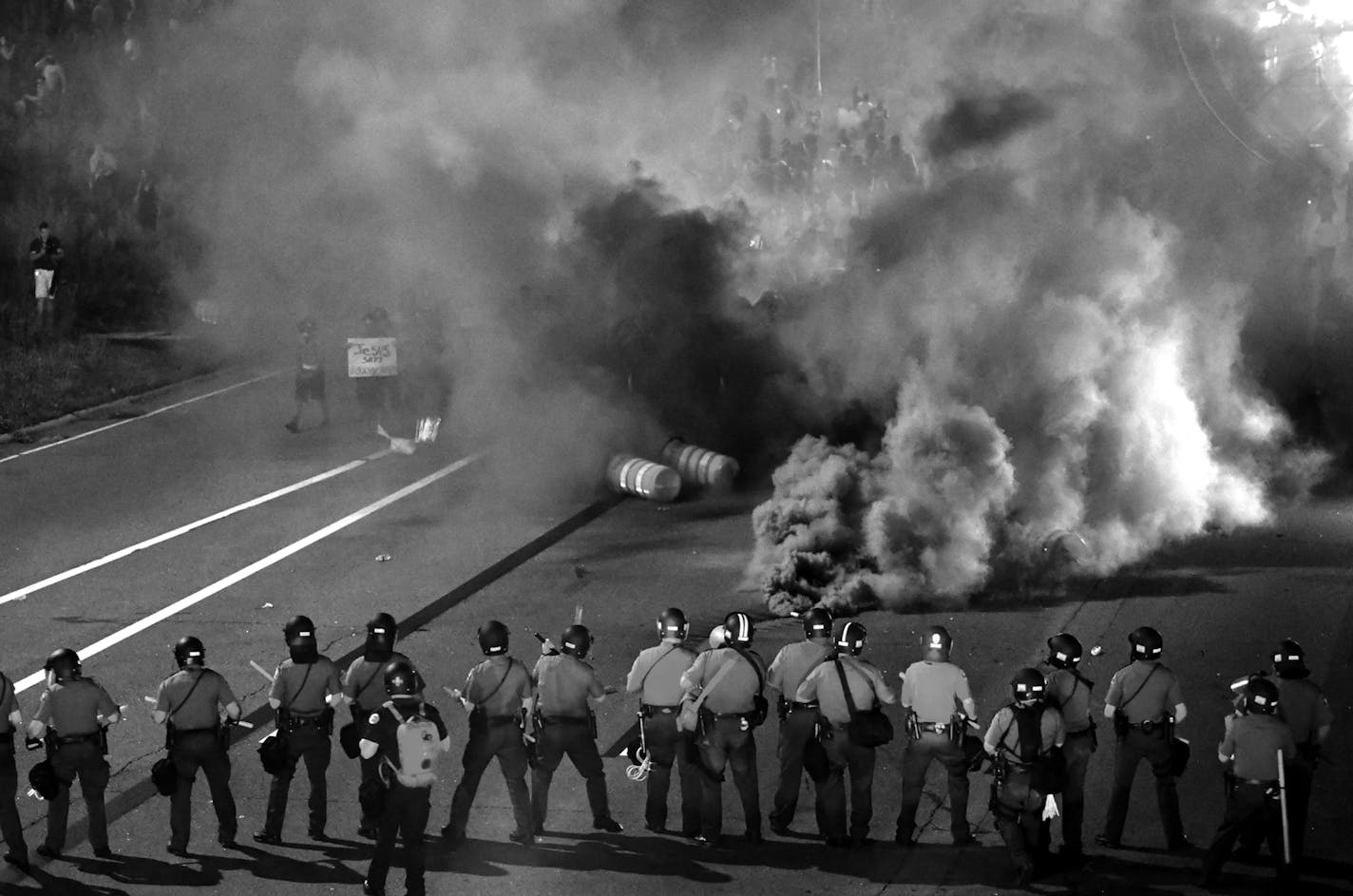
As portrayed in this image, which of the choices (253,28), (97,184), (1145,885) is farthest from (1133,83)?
(97,184)

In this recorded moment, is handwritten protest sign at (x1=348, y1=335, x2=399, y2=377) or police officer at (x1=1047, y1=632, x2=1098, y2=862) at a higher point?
handwritten protest sign at (x1=348, y1=335, x2=399, y2=377)

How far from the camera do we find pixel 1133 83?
21594mm

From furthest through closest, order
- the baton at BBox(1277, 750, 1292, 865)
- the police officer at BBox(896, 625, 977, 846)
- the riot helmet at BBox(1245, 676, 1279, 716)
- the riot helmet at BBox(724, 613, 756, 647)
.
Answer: the riot helmet at BBox(724, 613, 756, 647)
the police officer at BBox(896, 625, 977, 846)
the riot helmet at BBox(1245, 676, 1279, 716)
the baton at BBox(1277, 750, 1292, 865)

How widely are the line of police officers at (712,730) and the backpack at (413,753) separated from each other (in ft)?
1.69

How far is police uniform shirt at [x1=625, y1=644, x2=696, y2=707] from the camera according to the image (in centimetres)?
1156

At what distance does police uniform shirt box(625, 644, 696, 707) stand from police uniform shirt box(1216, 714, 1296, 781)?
3.55 m

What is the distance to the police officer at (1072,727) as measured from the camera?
→ 11.0m

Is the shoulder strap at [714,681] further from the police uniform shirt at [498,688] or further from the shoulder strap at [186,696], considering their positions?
the shoulder strap at [186,696]

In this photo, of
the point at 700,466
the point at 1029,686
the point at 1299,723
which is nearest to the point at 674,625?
the point at 1029,686

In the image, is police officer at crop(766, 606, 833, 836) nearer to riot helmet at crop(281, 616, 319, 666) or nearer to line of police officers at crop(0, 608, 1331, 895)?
line of police officers at crop(0, 608, 1331, 895)

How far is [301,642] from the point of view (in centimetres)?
1141

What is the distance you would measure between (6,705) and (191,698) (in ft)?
3.69

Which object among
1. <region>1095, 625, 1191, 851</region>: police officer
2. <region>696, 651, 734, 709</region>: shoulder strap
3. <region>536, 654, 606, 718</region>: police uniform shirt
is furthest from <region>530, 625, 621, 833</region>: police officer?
<region>1095, 625, 1191, 851</region>: police officer

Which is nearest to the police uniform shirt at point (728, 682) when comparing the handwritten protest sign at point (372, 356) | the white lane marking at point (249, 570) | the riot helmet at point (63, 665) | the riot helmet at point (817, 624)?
the riot helmet at point (817, 624)
